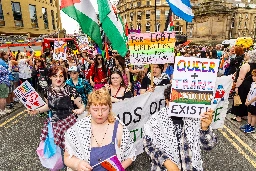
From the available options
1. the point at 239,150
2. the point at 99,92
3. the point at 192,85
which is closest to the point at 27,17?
the point at 239,150

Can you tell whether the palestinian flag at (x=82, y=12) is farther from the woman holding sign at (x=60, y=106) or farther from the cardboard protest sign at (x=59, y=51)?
the cardboard protest sign at (x=59, y=51)

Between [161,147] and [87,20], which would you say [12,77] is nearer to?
[87,20]

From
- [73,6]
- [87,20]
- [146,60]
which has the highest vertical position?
[73,6]

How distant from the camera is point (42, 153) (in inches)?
138

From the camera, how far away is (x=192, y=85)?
2146mm

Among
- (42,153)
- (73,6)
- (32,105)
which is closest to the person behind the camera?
(42,153)

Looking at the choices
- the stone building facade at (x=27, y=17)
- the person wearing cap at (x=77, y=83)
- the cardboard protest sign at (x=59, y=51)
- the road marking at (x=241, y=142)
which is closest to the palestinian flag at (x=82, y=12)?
the person wearing cap at (x=77, y=83)

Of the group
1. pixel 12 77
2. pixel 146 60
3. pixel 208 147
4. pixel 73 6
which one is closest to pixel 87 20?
pixel 73 6

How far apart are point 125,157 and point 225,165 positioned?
9.10 ft

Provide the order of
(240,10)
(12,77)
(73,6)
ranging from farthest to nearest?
1. (240,10)
2. (12,77)
3. (73,6)

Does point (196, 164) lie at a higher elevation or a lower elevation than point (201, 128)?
lower

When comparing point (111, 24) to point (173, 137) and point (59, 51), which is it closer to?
point (173, 137)

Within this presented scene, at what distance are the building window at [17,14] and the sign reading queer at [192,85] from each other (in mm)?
Answer: 30159

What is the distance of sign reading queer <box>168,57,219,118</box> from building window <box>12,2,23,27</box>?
30159 millimetres
